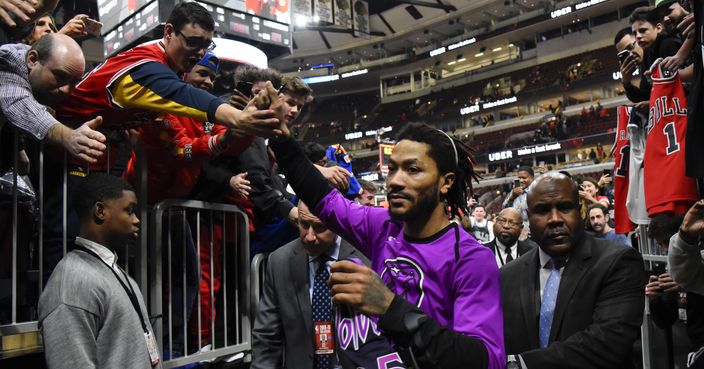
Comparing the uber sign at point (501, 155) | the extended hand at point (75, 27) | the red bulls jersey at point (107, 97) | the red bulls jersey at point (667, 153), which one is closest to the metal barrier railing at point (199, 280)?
the red bulls jersey at point (107, 97)

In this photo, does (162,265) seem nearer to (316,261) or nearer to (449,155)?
(316,261)

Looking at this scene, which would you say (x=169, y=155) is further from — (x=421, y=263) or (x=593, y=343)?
(x=593, y=343)

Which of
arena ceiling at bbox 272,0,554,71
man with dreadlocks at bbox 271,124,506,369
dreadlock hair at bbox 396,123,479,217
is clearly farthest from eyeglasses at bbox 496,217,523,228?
arena ceiling at bbox 272,0,554,71

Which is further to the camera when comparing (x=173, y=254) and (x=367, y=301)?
(x=173, y=254)

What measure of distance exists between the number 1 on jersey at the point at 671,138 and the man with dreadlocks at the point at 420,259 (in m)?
1.41

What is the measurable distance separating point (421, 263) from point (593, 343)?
874 mm

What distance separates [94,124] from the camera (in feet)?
8.33

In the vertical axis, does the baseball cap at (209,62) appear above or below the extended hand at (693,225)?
above

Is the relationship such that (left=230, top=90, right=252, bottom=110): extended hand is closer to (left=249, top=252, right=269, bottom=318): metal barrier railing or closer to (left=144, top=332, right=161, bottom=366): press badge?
(left=144, top=332, right=161, bottom=366): press badge

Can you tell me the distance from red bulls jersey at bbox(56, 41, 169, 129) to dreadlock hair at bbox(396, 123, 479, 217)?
136 centimetres

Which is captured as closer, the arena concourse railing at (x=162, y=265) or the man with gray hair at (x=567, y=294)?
the man with gray hair at (x=567, y=294)

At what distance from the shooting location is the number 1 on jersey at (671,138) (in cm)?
315

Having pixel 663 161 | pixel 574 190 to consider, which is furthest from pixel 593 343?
pixel 663 161

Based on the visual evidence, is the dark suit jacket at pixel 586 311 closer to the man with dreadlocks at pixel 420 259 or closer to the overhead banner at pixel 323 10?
the man with dreadlocks at pixel 420 259
